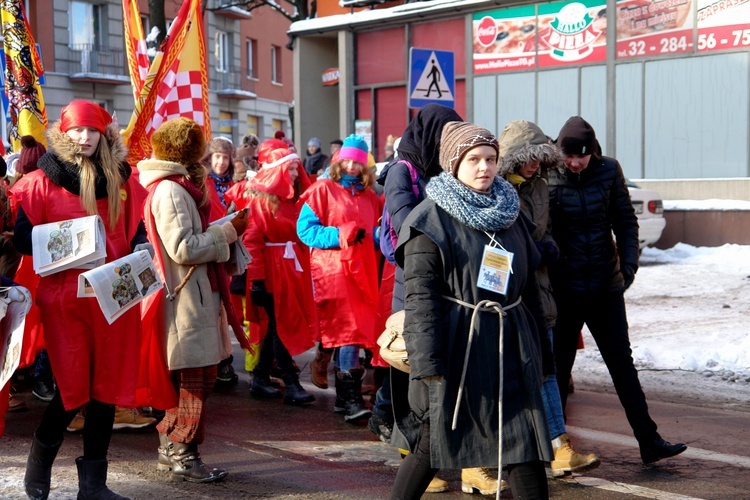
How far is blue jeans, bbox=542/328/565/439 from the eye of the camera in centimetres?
548

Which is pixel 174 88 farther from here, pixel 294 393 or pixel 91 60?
pixel 91 60

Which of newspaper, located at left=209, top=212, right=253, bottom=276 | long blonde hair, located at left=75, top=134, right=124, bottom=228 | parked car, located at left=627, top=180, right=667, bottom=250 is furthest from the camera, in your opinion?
parked car, located at left=627, top=180, right=667, bottom=250

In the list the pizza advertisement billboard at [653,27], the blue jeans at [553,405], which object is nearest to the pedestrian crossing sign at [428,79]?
the blue jeans at [553,405]

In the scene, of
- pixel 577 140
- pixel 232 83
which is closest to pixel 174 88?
pixel 577 140

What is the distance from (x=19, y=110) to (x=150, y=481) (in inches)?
210

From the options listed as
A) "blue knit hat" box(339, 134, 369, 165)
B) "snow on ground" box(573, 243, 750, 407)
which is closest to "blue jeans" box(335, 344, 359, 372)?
"blue knit hat" box(339, 134, 369, 165)

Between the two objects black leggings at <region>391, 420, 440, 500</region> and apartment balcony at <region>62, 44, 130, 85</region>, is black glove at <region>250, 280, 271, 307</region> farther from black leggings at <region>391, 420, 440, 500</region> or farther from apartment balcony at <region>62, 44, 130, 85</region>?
apartment balcony at <region>62, 44, 130, 85</region>

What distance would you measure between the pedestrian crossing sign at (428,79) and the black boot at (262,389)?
3.84 m

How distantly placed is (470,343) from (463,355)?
2.2 inches

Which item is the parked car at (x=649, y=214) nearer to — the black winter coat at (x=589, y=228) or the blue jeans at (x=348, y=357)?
the blue jeans at (x=348, y=357)

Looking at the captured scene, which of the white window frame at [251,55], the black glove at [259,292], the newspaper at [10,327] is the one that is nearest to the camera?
the newspaper at [10,327]

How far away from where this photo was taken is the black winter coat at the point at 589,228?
5.80 metres

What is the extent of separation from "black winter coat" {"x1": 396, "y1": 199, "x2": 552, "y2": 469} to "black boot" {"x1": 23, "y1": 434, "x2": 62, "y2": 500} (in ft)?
6.16

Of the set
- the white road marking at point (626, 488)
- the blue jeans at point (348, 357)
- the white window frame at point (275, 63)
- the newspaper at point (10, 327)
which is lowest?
the white road marking at point (626, 488)
